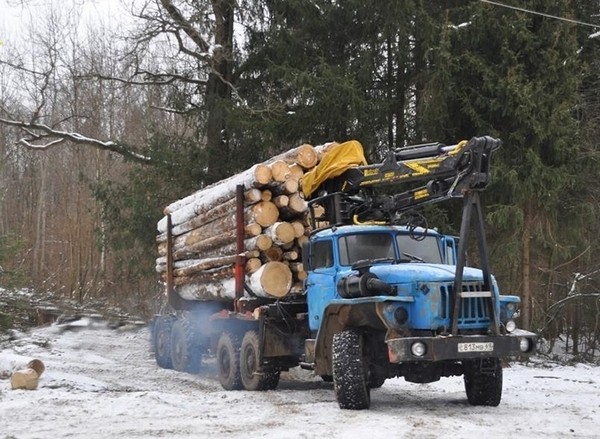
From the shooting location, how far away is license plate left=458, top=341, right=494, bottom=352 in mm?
9523

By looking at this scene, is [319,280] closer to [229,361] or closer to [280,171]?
[280,171]

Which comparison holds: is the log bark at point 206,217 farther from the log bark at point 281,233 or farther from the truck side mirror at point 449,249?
the truck side mirror at point 449,249

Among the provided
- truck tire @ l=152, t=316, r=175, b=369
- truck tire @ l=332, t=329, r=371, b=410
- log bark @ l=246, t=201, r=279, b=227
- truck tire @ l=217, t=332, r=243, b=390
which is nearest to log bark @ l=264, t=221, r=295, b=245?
log bark @ l=246, t=201, r=279, b=227

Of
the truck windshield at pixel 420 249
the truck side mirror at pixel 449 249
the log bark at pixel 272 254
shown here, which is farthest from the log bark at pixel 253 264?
the truck side mirror at pixel 449 249

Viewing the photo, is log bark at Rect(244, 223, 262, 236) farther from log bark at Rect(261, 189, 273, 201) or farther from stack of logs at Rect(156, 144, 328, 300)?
log bark at Rect(261, 189, 273, 201)

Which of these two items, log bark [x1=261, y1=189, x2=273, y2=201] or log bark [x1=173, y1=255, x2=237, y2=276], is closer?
log bark [x1=261, y1=189, x2=273, y2=201]

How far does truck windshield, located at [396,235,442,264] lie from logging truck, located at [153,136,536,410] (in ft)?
0.07

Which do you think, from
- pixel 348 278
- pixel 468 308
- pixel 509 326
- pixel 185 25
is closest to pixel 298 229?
pixel 348 278

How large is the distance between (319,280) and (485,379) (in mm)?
2707

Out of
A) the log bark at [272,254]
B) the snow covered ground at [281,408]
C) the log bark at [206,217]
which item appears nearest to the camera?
the snow covered ground at [281,408]

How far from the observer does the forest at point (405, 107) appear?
16.9m

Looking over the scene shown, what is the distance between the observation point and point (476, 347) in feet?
31.6

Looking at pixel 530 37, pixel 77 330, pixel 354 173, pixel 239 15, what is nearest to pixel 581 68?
pixel 530 37

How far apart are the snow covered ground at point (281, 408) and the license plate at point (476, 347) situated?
0.82 m
